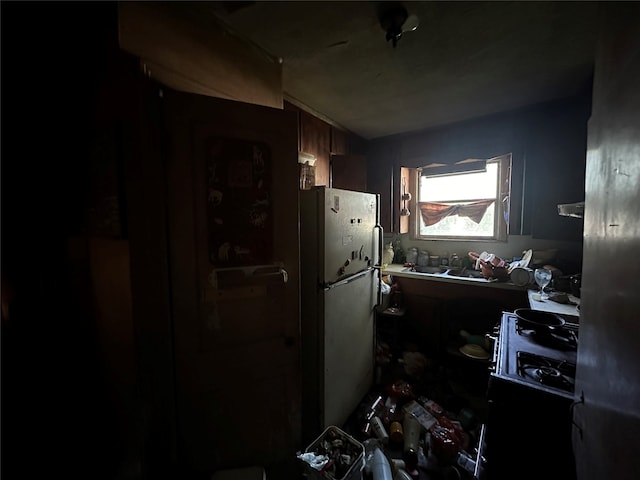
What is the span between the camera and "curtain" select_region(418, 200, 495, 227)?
8.79 ft

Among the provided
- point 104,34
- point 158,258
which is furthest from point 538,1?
point 158,258

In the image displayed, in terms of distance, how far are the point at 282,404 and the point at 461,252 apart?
2.42 meters

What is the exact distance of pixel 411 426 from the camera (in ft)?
5.29

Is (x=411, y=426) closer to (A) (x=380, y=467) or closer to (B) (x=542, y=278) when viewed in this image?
(A) (x=380, y=467)

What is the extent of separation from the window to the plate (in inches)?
44.3

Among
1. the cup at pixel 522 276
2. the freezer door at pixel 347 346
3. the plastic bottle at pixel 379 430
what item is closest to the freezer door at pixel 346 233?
the freezer door at pixel 347 346

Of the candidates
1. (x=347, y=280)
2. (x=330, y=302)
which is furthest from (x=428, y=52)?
(x=330, y=302)

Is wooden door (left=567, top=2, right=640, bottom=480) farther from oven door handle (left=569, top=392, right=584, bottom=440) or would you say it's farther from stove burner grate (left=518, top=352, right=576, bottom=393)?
stove burner grate (left=518, top=352, right=576, bottom=393)

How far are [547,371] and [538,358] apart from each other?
0.12 m

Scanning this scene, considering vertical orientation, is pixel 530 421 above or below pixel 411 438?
above

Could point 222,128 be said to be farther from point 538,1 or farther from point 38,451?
point 38,451

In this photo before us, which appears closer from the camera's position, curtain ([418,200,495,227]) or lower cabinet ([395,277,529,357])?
lower cabinet ([395,277,529,357])

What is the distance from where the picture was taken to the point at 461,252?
2.79 m

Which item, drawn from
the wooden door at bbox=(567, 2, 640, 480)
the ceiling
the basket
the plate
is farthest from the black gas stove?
the ceiling
